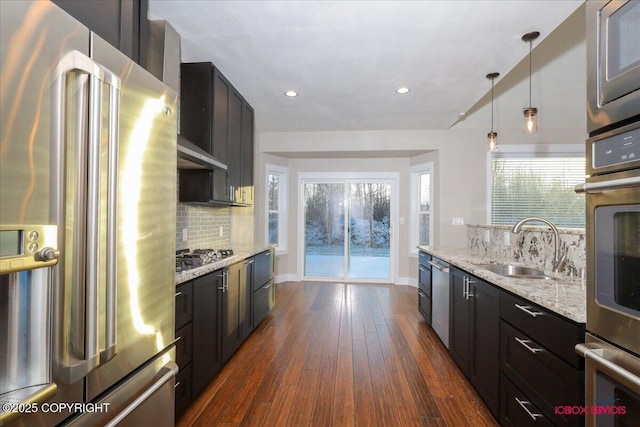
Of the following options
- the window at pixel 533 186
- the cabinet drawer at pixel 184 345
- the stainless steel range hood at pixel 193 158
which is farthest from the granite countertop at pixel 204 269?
the window at pixel 533 186

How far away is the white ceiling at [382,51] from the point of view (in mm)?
1944

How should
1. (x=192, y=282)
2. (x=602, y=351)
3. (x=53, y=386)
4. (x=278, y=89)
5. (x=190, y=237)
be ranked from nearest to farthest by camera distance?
(x=53, y=386) → (x=602, y=351) → (x=192, y=282) → (x=190, y=237) → (x=278, y=89)

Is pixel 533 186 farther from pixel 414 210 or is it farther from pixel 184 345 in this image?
pixel 184 345

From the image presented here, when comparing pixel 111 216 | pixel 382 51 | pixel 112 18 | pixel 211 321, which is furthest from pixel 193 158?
pixel 382 51

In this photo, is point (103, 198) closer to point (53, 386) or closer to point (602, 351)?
point (53, 386)

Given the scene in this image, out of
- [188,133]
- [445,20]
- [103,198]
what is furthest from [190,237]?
[445,20]

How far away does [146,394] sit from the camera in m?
1.06

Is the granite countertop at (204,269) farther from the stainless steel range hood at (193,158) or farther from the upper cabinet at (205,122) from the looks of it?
the stainless steel range hood at (193,158)

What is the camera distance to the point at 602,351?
3.28 feet

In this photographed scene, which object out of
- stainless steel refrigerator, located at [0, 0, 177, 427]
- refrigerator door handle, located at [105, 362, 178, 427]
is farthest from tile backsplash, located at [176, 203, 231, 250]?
stainless steel refrigerator, located at [0, 0, 177, 427]

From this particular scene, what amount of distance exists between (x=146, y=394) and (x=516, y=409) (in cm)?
176

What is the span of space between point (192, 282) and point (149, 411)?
33.2 inches

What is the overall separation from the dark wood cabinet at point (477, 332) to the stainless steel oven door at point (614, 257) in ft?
2.44

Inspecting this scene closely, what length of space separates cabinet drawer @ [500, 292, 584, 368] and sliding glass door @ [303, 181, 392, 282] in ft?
12.8
